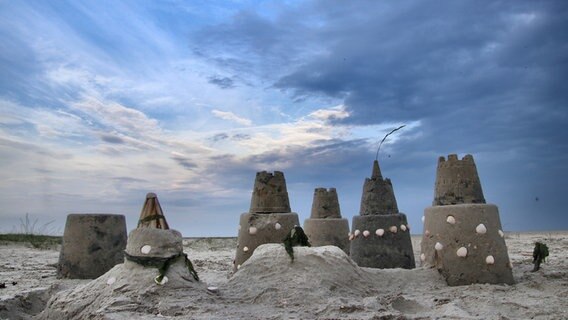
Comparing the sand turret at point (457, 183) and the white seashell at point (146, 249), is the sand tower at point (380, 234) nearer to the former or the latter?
the sand turret at point (457, 183)

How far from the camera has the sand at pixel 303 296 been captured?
4.80 metres

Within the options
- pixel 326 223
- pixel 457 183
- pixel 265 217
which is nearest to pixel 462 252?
pixel 457 183

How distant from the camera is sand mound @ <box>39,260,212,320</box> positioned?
4723 millimetres

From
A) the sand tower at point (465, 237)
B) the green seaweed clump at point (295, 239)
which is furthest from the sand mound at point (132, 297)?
the sand tower at point (465, 237)

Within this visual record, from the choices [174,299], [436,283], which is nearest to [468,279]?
[436,283]

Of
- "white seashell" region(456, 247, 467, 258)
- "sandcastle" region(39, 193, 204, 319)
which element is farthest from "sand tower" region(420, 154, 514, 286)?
"sandcastle" region(39, 193, 204, 319)

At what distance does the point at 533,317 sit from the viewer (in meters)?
4.80

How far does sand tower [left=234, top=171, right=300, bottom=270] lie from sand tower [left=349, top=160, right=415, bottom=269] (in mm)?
1228

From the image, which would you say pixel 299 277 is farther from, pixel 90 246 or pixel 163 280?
pixel 90 246

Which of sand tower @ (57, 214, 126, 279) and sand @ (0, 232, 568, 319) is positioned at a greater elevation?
sand tower @ (57, 214, 126, 279)

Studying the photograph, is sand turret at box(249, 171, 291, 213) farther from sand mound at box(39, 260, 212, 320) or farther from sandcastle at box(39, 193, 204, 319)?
sand mound at box(39, 260, 212, 320)

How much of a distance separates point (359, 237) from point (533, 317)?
162 inches

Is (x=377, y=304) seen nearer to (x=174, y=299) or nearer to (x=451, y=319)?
(x=451, y=319)

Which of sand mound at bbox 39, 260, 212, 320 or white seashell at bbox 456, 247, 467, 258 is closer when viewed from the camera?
sand mound at bbox 39, 260, 212, 320
